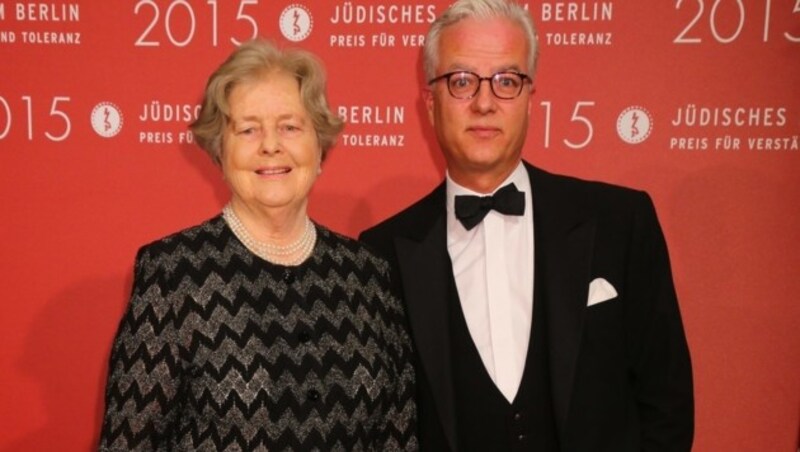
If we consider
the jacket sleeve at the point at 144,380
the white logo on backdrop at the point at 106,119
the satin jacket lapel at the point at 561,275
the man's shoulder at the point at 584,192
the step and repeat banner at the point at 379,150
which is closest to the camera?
the jacket sleeve at the point at 144,380

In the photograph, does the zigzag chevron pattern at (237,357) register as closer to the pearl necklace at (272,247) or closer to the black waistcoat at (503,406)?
the pearl necklace at (272,247)

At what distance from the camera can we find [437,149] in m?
2.50

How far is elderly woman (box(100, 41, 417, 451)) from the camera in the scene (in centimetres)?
148

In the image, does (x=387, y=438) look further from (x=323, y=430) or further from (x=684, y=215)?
Answer: (x=684, y=215)

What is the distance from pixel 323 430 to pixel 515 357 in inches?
19.6

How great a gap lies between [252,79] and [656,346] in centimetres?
114

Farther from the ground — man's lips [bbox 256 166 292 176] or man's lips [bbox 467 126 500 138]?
man's lips [bbox 467 126 500 138]

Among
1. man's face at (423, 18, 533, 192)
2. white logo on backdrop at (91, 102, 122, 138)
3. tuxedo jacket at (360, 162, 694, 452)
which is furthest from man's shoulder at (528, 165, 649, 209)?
white logo on backdrop at (91, 102, 122, 138)

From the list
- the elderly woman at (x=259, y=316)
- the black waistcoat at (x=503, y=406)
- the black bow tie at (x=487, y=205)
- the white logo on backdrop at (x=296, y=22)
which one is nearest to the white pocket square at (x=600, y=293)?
the black waistcoat at (x=503, y=406)

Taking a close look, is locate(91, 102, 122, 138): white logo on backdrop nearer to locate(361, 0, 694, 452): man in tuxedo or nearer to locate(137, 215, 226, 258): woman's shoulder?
locate(137, 215, 226, 258): woman's shoulder

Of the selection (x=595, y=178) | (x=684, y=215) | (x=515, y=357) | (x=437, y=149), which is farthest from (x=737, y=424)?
(x=437, y=149)

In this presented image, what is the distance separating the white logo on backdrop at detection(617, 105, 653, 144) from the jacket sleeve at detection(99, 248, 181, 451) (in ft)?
5.14

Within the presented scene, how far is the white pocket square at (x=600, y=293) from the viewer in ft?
5.79

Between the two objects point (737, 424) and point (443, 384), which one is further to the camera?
point (737, 424)
